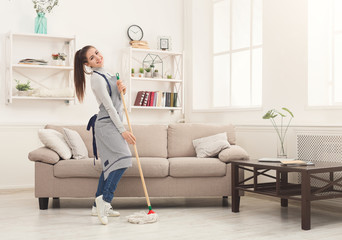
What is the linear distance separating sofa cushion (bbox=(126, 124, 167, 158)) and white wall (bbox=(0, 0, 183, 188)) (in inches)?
52.8

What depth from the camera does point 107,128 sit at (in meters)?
3.79

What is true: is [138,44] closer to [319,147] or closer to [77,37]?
[77,37]

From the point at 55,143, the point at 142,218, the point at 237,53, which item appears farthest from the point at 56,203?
the point at 237,53

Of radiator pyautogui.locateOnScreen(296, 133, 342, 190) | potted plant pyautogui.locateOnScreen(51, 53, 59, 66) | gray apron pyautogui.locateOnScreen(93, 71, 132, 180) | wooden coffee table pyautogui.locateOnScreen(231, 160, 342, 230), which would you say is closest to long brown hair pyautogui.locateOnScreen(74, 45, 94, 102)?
gray apron pyautogui.locateOnScreen(93, 71, 132, 180)

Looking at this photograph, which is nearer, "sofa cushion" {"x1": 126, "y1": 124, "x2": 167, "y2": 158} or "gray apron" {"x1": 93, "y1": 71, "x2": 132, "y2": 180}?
"gray apron" {"x1": 93, "y1": 71, "x2": 132, "y2": 180}

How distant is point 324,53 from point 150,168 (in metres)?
2.06

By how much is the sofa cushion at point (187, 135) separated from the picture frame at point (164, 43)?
1.64 m

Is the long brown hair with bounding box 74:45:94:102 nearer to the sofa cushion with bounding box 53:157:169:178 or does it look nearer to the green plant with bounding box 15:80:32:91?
the sofa cushion with bounding box 53:157:169:178

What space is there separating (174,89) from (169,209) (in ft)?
8.39

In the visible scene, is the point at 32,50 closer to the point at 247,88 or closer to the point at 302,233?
the point at 247,88

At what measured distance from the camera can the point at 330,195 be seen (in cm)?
369

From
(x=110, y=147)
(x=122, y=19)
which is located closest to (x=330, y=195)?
(x=110, y=147)

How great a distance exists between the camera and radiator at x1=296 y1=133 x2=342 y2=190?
423cm

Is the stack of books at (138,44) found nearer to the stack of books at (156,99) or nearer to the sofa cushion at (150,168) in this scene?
the stack of books at (156,99)
